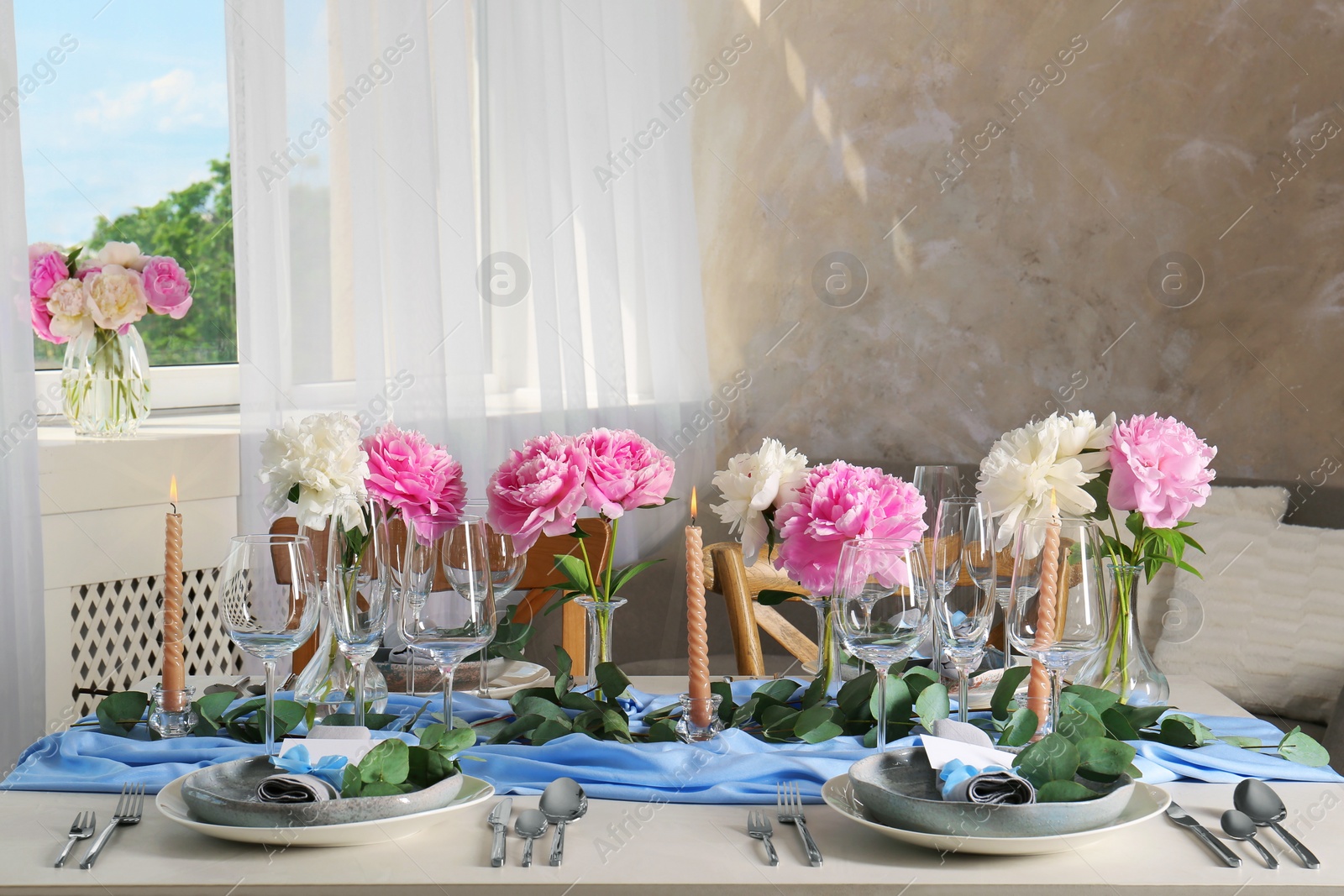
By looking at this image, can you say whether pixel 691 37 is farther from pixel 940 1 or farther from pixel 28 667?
pixel 28 667

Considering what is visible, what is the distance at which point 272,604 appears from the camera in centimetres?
112

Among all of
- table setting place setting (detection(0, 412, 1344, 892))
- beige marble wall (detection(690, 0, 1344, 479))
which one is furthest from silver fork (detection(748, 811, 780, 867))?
beige marble wall (detection(690, 0, 1344, 479))

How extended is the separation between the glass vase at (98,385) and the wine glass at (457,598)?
125cm

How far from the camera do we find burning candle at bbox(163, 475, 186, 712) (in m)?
1.29

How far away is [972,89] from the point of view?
3.31 meters

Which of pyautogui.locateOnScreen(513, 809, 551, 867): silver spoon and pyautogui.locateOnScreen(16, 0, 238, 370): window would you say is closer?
pyautogui.locateOnScreen(513, 809, 551, 867): silver spoon

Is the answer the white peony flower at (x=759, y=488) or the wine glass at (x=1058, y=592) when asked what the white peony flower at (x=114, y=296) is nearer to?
the white peony flower at (x=759, y=488)

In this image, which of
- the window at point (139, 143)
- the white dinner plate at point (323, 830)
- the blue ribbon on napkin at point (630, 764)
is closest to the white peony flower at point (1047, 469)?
the blue ribbon on napkin at point (630, 764)

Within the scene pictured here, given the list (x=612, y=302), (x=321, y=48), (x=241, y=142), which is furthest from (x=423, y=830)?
(x=612, y=302)

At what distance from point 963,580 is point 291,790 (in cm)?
63

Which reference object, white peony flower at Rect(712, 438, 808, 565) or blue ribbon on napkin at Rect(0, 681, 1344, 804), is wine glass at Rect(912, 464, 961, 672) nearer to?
white peony flower at Rect(712, 438, 808, 565)

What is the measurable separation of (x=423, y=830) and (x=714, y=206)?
2.71 m

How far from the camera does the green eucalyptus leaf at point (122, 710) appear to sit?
1322 mm

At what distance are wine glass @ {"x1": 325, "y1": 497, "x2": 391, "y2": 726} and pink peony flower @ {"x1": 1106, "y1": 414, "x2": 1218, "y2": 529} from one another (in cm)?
77
